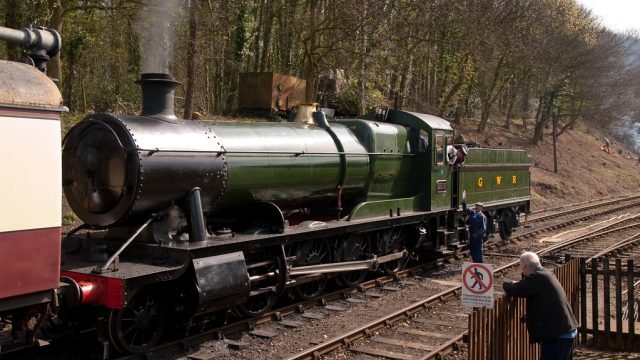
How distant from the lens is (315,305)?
9312 mm

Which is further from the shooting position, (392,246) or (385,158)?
(392,246)

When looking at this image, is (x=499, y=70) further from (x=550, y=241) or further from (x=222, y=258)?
(x=222, y=258)

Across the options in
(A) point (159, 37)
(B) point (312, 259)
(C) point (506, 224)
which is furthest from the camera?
(C) point (506, 224)

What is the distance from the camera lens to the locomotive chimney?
7.57 meters

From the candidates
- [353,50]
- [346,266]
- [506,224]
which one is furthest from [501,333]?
[353,50]

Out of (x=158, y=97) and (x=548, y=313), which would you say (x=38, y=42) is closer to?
(x=158, y=97)

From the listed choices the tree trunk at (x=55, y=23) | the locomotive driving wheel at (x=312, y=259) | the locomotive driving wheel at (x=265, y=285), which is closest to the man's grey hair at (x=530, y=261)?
the locomotive driving wheel at (x=265, y=285)

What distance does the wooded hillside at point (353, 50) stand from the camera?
62.2ft

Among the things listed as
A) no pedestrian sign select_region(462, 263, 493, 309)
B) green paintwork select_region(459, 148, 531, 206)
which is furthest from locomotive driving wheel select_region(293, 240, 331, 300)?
green paintwork select_region(459, 148, 531, 206)

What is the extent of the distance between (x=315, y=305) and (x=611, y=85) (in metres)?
34.9

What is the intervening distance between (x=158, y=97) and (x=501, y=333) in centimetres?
487

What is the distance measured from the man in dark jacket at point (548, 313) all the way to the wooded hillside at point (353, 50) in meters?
6.95

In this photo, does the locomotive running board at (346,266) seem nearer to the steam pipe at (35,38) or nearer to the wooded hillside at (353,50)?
the steam pipe at (35,38)

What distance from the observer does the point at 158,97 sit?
301 inches
